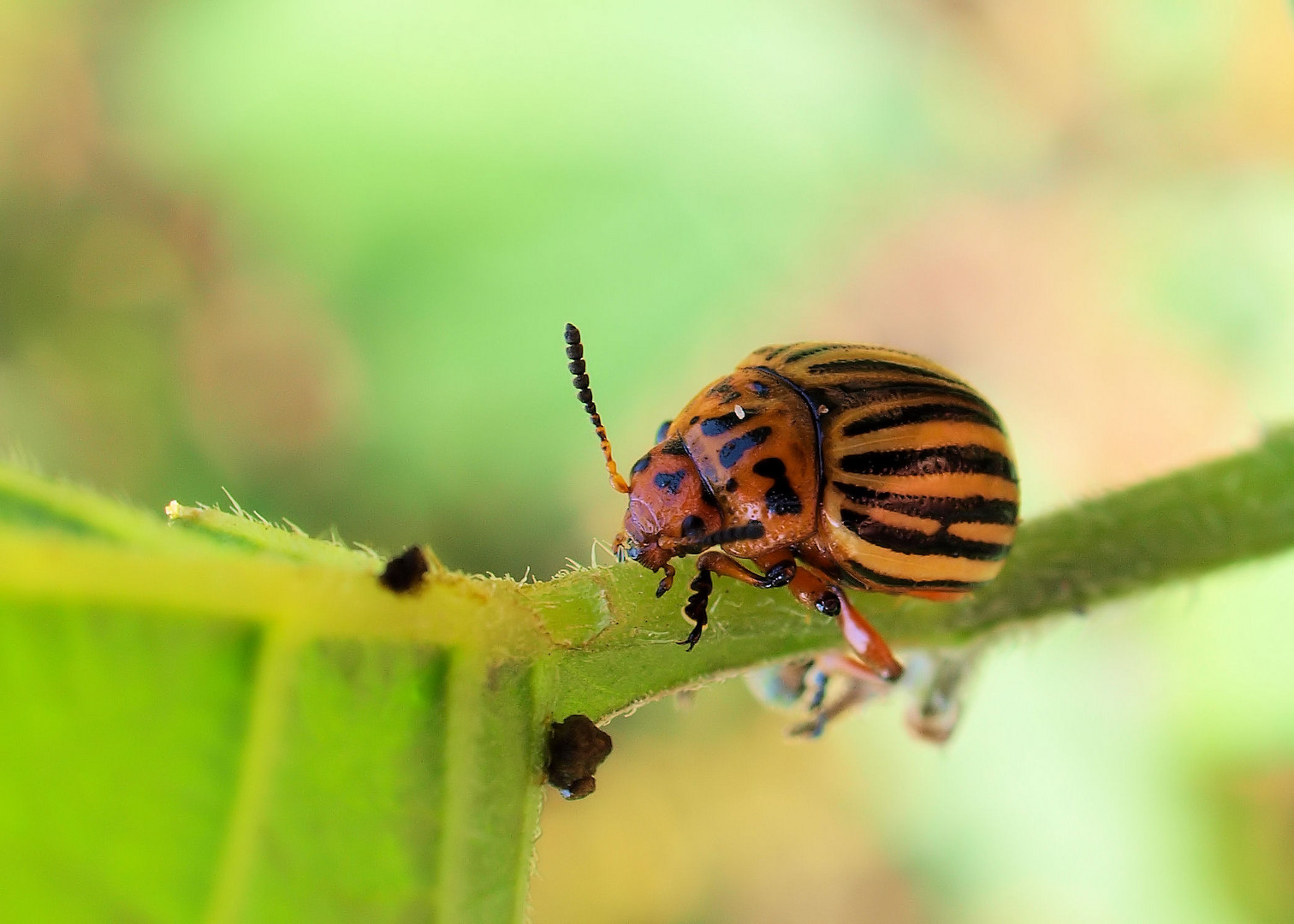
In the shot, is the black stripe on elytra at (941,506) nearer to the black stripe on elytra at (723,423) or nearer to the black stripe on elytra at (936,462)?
the black stripe on elytra at (936,462)

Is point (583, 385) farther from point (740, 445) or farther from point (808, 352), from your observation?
point (808, 352)

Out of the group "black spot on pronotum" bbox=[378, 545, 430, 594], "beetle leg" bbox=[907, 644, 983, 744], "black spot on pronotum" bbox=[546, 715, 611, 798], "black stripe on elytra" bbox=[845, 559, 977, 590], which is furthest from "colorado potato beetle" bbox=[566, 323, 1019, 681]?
"black spot on pronotum" bbox=[378, 545, 430, 594]

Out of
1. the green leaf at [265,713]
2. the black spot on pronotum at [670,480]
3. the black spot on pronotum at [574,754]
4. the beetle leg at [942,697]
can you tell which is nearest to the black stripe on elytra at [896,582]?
the beetle leg at [942,697]

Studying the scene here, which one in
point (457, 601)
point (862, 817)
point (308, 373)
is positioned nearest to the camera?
point (457, 601)

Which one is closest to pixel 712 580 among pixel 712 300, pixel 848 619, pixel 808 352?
pixel 848 619

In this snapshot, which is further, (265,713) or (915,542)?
(915,542)

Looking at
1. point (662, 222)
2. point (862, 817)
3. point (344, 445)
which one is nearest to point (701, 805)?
point (862, 817)

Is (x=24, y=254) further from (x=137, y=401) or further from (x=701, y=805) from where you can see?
(x=701, y=805)

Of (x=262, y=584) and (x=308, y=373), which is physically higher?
(x=308, y=373)
